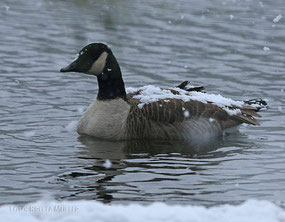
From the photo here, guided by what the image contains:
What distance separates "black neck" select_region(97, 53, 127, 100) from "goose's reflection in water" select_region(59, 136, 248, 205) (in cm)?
78

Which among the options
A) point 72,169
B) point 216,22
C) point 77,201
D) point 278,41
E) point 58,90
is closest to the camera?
point 77,201

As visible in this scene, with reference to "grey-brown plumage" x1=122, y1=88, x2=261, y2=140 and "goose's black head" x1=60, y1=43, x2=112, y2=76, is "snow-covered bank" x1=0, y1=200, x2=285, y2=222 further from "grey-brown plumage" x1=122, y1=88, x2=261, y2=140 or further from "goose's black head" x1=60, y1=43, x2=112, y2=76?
"goose's black head" x1=60, y1=43, x2=112, y2=76

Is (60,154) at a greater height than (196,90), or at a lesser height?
lesser

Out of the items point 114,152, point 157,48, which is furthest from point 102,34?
point 114,152

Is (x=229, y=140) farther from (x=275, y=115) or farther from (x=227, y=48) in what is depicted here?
(x=227, y=48)

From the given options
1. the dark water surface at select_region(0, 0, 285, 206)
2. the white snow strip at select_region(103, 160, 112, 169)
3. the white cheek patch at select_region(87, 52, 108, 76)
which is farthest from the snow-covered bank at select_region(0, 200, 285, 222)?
the white cheek patch at select_region(87, 52, 108, 76)

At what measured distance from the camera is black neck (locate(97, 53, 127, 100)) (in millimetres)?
11906

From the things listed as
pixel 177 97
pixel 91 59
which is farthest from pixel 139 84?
pixel 91 59

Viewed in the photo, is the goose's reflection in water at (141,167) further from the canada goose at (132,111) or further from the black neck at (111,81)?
the black neck at (111,81)

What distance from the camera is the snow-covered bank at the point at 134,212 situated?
24.3 feet

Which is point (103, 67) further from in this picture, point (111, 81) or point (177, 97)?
point (177, 97)

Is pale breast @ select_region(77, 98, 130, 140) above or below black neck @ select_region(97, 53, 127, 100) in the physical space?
below

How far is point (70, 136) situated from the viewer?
1201 centimetres

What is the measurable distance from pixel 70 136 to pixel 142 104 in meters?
1.34
